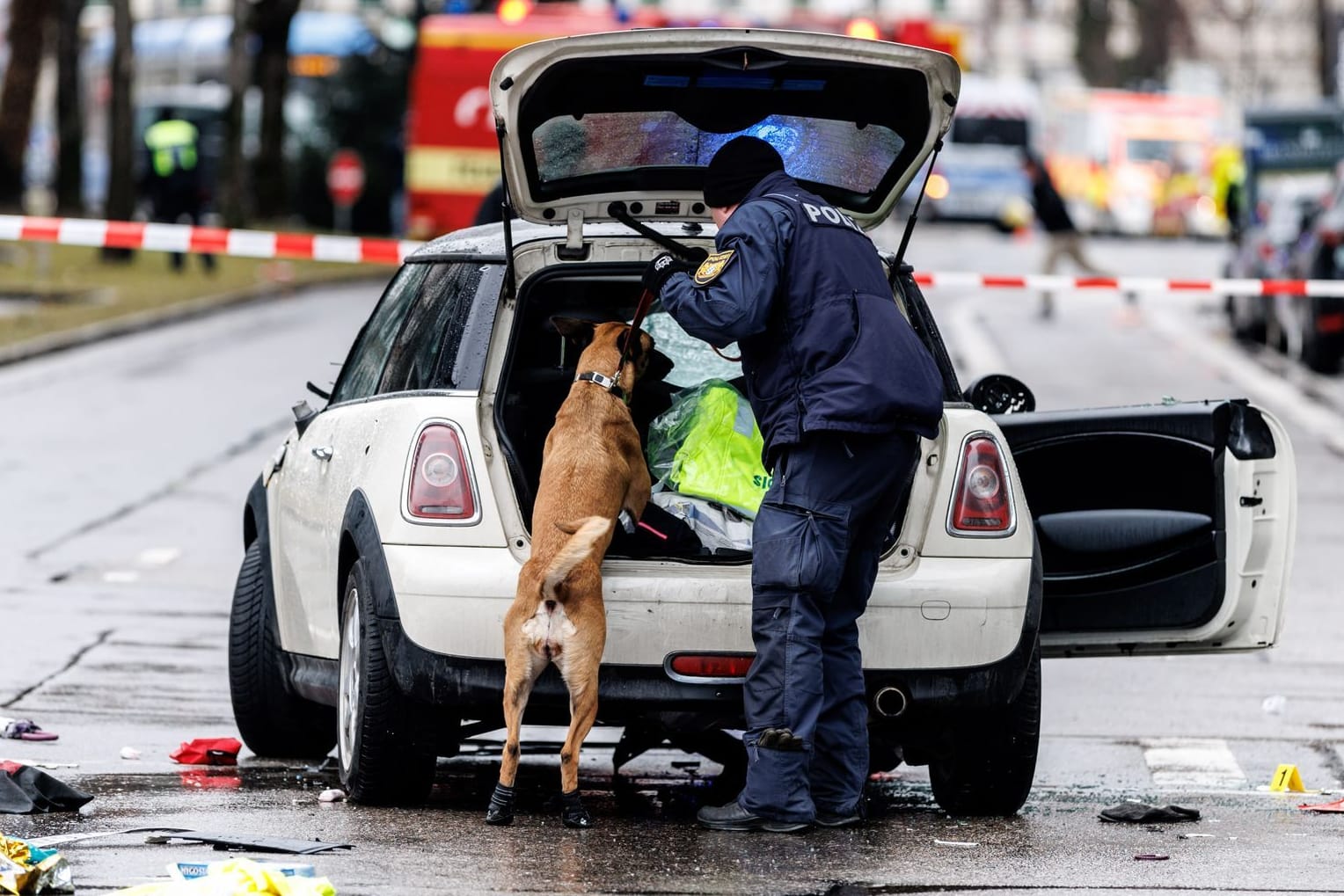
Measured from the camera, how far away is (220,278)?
97.7 feet

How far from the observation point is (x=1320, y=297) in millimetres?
20172

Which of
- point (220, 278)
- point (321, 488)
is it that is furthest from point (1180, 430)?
point (220, 278)

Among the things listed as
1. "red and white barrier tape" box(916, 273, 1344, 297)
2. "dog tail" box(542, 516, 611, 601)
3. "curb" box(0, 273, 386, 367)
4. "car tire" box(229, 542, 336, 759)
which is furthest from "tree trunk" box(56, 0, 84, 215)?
"dog tail" box(542, 516, 611, 601)

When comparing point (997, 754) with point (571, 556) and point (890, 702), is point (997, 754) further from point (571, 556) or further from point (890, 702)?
point (571, 556)

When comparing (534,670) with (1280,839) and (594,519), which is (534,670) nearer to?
(594,519)

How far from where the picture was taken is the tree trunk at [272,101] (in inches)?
1485

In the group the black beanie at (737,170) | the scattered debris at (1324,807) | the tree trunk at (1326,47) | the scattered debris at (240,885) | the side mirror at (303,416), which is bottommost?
the scattered debris at (1324,807)

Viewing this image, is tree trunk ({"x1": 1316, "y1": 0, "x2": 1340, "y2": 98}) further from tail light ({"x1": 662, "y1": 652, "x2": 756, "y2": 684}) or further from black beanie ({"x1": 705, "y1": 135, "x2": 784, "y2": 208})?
tail light ({"x1": 662, "y1": 652, "x2": 756, "y2": 684})

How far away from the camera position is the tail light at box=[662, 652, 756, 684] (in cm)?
584

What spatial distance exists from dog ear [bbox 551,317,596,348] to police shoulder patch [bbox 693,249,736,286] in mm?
526

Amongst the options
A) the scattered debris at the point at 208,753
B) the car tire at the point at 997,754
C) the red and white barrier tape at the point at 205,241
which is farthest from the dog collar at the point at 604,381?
the red and white barrier tape at the point at 205,241

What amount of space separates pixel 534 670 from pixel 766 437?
793mm

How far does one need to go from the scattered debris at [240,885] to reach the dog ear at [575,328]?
6.25 ft

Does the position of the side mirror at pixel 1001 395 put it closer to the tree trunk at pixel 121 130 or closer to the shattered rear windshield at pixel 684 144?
the shattered rear windshield at pixel 684 144
